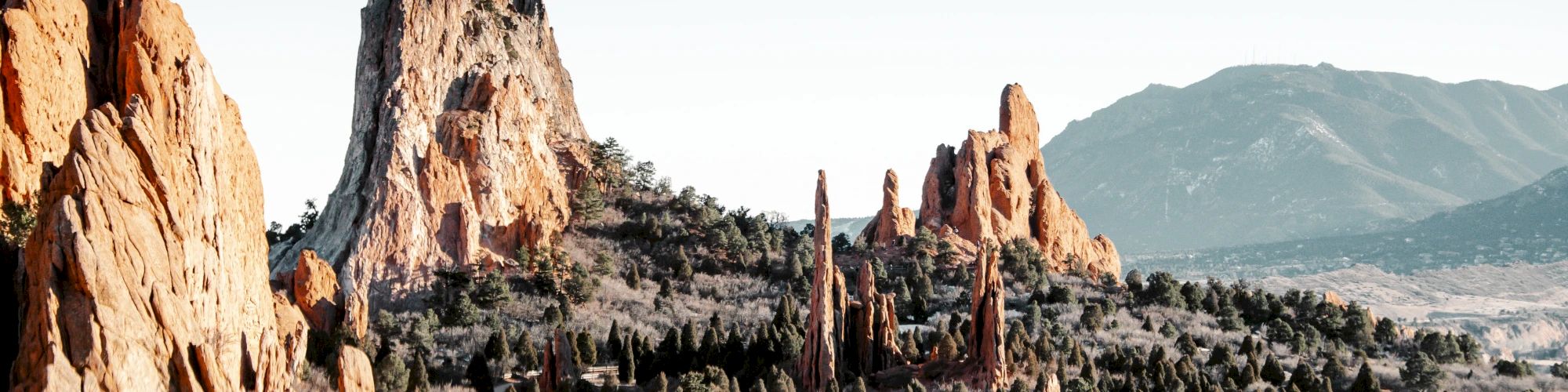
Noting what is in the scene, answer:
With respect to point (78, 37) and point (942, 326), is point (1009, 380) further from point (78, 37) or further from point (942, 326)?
point (78, 37)

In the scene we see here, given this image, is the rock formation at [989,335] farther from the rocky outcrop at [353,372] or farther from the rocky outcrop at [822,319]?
the rocky outcrop at [353,372]

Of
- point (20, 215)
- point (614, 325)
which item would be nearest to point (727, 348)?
point (614, 325)

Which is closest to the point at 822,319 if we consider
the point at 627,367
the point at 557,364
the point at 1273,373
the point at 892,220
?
the point at 627,367

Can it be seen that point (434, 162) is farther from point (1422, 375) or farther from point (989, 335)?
point (1422, 375)

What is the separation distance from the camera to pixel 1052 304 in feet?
249

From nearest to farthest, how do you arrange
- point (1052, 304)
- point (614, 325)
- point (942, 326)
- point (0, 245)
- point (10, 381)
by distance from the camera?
1. point (10, 381)
2. point (0, 245)
3. point (614, 325)
4. point (942, 326)
5. point (1052, 304)

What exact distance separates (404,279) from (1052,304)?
2984cm

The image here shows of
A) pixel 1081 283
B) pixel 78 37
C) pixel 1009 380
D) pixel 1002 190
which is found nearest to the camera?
pixel 78 37

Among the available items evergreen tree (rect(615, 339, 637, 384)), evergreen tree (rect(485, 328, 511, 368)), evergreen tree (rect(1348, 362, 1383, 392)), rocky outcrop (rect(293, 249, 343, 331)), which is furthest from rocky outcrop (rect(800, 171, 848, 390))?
evergreen tree (rect(1348, 362, 1383, 392))

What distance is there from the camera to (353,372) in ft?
116

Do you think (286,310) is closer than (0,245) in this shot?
No

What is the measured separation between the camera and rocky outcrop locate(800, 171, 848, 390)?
53.9 m

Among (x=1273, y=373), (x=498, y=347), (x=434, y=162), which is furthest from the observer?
→ (x=434, y=162)

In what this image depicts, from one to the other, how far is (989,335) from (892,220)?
33199 mm
